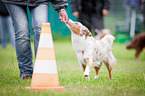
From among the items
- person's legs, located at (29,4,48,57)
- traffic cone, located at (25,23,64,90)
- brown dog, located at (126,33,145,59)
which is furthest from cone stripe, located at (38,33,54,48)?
brown dog, located at (126,33,145,59)

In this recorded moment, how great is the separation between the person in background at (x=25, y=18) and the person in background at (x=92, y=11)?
2.59 m

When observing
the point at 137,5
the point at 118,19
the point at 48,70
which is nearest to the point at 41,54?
the point at 48,70

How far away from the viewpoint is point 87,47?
3.51 metres

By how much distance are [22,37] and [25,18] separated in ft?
1.00

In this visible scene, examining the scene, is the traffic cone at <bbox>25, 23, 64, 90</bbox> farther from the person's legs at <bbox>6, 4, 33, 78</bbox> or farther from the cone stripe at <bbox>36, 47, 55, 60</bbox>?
the person's legs at <bbox>6, 4, 33, 78</bbox>

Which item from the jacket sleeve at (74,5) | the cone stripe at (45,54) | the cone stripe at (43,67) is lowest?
the cone stripe at (43,67)

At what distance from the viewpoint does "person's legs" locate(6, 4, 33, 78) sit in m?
3.51

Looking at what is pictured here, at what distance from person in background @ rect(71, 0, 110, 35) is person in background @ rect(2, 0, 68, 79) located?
2593 millimetres

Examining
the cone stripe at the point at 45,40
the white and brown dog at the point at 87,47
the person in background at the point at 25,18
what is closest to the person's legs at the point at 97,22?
the white and brown dog at the point at 87,47

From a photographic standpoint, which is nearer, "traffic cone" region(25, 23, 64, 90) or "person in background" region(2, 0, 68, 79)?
"traffic cone" region(25, 23, 64, 90)

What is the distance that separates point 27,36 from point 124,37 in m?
13.3

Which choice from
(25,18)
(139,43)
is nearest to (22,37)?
(25,18)

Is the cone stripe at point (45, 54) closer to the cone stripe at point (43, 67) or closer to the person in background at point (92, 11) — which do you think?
the cone stripe at point (43, 67)

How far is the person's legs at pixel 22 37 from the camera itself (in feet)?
11.5
